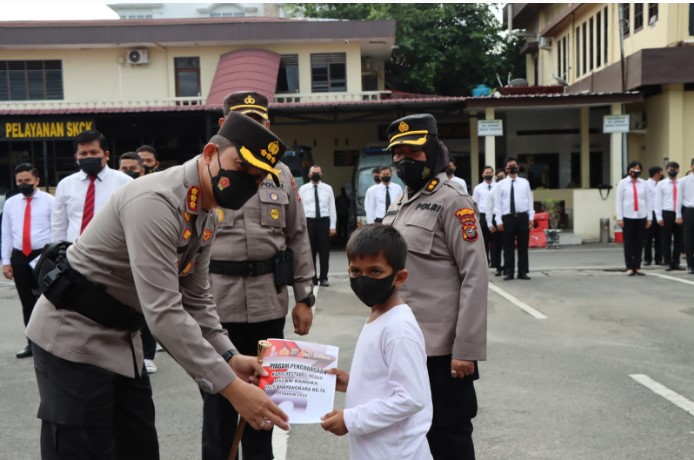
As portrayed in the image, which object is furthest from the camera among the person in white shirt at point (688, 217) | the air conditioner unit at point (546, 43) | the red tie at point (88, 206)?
the air conditioner unit at point (546, 43)

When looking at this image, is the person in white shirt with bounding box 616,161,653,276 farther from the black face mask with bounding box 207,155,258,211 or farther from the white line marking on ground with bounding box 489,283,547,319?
the black face mask with bounding box 207,155,258,211

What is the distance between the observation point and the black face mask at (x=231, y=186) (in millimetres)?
2955

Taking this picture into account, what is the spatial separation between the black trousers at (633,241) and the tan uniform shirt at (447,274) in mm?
11004

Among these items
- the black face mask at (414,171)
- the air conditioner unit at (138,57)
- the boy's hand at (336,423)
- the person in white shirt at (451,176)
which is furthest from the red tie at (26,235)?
the air conditioner unit at (138,57)

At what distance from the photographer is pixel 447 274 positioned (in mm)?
3730

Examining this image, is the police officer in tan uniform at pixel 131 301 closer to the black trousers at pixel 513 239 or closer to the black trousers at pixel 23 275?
the black trousers at pixel 23 275

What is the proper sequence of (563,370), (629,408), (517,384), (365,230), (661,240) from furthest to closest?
(661,240) → (563,370) → (517,384) → (629,408) → (365,230)

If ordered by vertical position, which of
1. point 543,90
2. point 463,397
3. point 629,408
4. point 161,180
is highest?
point 543,90

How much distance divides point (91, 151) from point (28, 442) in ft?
8.70

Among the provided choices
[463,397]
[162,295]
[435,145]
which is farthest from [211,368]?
[435,145]

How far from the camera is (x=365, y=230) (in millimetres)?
3018

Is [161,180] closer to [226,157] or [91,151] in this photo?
[226,157]

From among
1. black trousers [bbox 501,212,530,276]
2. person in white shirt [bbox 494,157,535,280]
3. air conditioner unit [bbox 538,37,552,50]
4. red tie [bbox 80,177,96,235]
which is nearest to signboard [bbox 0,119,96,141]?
person in white shirt [bbox 494,157,535,280]

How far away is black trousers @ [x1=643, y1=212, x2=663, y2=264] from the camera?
15.4 meters
